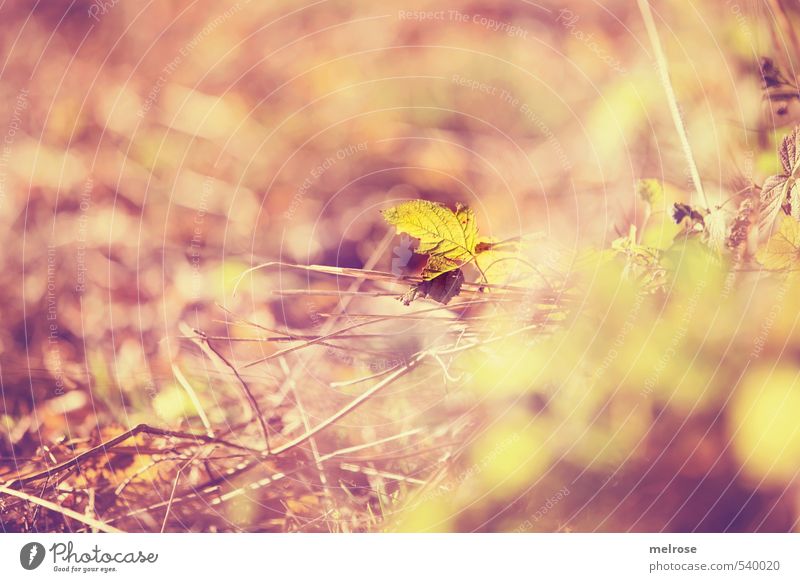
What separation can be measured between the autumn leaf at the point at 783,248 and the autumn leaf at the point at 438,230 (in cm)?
31

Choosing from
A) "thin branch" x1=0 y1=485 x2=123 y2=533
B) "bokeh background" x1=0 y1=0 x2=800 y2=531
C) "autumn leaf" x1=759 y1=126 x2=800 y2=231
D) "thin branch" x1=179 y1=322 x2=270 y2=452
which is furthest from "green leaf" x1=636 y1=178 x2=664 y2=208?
"thin branch" x1=0 y1=485 x2=123 y2=533

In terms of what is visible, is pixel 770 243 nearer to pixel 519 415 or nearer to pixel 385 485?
pixel 519 415

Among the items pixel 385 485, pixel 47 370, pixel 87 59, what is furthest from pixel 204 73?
pixel 385 485

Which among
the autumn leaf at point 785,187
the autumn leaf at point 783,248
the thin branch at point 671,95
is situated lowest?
the autumn leaf at point 783,248

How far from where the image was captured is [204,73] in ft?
1.96

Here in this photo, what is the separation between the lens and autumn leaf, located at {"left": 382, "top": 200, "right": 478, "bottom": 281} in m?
0.59

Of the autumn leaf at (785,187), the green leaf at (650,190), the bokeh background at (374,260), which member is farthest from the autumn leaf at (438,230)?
the autumn leaf at (785,187)

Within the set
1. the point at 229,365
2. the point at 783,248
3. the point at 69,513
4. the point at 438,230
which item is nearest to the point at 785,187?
the point at 783,248

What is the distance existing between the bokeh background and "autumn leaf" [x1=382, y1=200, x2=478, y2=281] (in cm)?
2

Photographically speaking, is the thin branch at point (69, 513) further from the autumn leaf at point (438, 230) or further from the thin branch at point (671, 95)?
the thin branch at point (671, 95)

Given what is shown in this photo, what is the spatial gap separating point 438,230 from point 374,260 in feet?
0.24

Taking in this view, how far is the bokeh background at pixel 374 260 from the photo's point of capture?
0.60m

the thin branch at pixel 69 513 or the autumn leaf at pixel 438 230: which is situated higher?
the autumn leaf at pixel 438 230
